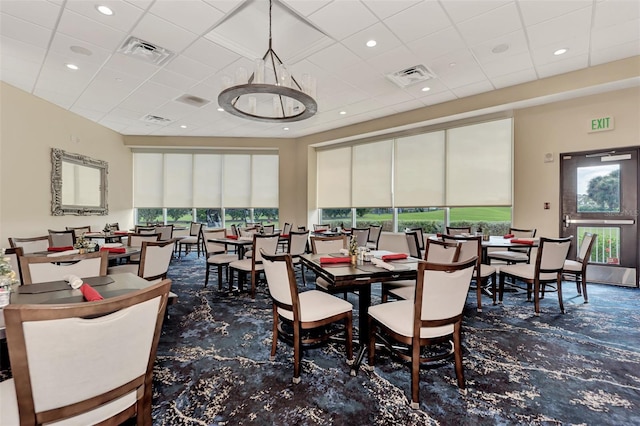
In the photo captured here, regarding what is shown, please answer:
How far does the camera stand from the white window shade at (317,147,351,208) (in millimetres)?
8508

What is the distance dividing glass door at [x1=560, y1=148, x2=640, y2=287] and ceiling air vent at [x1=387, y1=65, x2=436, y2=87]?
306 cm

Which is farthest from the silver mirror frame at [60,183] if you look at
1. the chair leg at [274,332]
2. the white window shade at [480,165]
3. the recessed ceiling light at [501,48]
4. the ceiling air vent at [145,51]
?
the white window shade at [480,165]

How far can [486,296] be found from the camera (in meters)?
4.49

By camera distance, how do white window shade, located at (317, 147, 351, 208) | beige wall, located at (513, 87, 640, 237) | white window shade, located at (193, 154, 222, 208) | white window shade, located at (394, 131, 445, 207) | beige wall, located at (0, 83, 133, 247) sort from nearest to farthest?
1. beige wall, located at (513, 87, 640, 237)
2. beige wall, located at (0, 83, 133, 247)
3. white window shade, located at (394, 131, 445, 207)
4. white window shade, located at (317, 147, 351, 208)
5. white window shade, located at (193, 154, 222, 208)

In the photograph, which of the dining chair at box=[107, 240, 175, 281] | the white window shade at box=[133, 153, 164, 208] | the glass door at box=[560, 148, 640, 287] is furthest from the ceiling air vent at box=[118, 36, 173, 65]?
the glass door at box=[560, 148, 640, 287]

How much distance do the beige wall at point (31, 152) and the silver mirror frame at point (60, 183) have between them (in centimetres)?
9

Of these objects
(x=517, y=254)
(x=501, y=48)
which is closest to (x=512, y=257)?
(x=517, y=254)

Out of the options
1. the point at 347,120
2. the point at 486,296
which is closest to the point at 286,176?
the point at 347,120

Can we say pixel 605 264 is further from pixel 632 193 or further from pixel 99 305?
pixel 99 305

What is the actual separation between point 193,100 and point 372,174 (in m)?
4.70

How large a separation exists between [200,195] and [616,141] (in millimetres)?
9835

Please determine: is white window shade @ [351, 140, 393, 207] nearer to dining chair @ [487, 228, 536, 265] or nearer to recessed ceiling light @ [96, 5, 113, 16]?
dining chair @ [487, 228, 536, 265]

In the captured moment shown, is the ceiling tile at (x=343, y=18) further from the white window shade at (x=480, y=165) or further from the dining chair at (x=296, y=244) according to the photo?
the white window shade at (x=480, y=165)

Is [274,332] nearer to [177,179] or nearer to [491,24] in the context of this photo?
[491,24]
